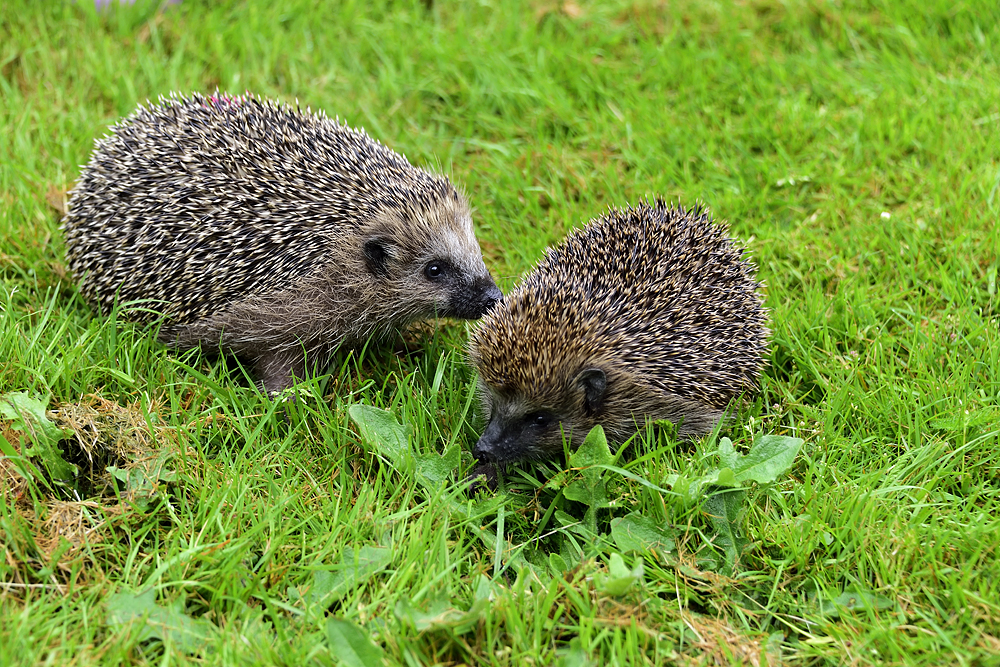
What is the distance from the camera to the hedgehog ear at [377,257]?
4.95 meters

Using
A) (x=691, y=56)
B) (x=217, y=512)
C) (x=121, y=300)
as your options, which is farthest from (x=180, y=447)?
(x=691, y=56)

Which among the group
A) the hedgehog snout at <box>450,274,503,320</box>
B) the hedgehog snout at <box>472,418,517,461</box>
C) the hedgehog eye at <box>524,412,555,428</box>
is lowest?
the hedgehog snout at <box>472,418,517,461</box>

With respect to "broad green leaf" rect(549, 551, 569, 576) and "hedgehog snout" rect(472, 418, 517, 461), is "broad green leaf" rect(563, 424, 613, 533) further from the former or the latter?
"hedgehog snout" rect(472, 418, 517, 461)

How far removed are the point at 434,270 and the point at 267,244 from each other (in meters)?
0.90

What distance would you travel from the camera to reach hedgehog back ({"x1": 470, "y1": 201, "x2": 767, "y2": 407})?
4.32 meters

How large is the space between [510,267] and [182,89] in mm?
2956

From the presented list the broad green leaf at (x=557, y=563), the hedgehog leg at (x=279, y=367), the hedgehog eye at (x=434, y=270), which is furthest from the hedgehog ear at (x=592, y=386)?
the hedgehog leg at (x=279, y=367)

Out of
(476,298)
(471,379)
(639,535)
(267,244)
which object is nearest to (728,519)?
(639,535)

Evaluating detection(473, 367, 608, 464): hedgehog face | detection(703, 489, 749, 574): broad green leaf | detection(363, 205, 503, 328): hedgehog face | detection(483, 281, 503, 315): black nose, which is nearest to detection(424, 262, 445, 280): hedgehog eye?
detection(363, 205, 503, 328): hedgehog face

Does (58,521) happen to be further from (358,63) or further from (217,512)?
(358,63)

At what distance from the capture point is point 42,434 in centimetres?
389

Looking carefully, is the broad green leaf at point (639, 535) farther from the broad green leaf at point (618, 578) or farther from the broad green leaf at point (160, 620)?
the broad green leaf at point (160, 620)

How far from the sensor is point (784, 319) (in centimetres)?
507

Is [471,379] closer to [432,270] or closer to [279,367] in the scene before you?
[432,270]
